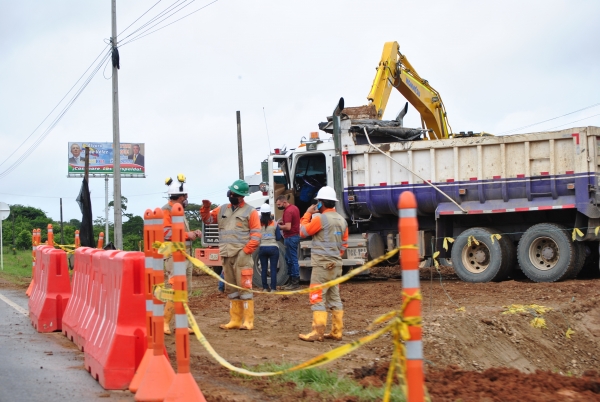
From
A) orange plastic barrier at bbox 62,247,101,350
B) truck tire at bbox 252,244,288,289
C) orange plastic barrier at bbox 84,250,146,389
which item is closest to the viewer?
orange plastic barrier at bbox 84,250,146,389

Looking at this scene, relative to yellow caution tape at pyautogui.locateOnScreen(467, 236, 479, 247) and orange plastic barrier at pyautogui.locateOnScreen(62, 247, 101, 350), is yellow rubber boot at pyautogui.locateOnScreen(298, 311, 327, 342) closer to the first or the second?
orange plastic barrier at pyautogui.locateOnScreen(62, 247, 101, 350)

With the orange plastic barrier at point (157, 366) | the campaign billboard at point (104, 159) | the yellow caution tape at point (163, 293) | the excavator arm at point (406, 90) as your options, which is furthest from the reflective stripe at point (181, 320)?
the campaign billboard at point (104, 159)

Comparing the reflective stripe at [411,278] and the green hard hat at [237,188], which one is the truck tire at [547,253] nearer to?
the green hard hat at [237,188]

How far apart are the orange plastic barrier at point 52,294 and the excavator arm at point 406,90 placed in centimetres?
910

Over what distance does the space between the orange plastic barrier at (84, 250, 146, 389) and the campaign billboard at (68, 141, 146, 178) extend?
72214 millimetres

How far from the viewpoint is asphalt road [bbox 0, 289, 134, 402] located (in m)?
6.60

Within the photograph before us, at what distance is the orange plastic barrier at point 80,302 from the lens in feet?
28.6

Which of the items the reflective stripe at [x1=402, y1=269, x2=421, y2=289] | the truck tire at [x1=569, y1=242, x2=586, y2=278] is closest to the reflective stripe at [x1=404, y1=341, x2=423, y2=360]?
the reflective stripe at [x1=402, y1=269, x2=421, y2=289]

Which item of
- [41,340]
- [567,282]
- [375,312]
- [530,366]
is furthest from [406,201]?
[567,282]

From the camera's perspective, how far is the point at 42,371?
7.65m

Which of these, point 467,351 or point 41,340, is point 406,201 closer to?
point 467,351

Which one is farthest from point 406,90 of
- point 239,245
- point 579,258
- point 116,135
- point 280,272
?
point 116,135

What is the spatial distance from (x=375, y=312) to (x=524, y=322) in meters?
2.29

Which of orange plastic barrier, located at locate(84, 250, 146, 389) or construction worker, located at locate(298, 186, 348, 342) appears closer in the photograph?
orange plastic barrier, located at locate(84, 250, 146, 389)
